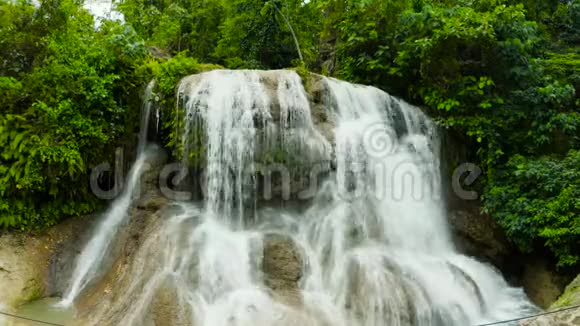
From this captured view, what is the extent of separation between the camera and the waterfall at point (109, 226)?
682cm

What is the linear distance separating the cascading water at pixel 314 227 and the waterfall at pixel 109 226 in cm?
89

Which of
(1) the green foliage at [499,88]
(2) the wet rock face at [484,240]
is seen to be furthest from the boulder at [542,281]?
(1) the green foliage at [499,88]

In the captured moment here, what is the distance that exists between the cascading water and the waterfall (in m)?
0.89

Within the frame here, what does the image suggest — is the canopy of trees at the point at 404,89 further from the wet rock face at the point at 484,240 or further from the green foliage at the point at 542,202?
the wet rock face at the point at 484,240

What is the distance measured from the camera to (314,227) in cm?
719

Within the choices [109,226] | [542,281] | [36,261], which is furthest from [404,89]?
[36,261]

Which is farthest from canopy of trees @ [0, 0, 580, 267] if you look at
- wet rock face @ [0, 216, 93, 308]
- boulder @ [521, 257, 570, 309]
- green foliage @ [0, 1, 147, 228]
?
boulder @ [521, 257, 570, 309]

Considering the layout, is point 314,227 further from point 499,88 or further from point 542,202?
point 499,88

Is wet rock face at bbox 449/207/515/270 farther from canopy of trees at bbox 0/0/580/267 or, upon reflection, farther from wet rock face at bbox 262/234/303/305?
wet rock face at bbox 262/234/303/305

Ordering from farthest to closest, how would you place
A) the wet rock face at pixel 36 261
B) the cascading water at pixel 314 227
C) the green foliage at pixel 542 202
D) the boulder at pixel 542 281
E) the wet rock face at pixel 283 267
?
the boulder at pixel 542 281
the green foliage at pixel 542 202
the wet rock face at pixel 36 261
the wet rock face at pixel 283 267
the cascading water at pixel 314 227

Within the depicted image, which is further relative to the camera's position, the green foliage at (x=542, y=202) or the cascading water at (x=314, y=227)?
the green foliage at (x=542, y=202)

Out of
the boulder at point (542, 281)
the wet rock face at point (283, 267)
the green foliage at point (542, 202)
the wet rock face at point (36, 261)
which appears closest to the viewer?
the wet rock face at point (283, 267)

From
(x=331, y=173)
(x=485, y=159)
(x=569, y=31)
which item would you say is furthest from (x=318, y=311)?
(x=569, y=31)

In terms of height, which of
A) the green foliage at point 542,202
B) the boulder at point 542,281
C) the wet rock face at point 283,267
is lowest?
the boulder at point 542,281
